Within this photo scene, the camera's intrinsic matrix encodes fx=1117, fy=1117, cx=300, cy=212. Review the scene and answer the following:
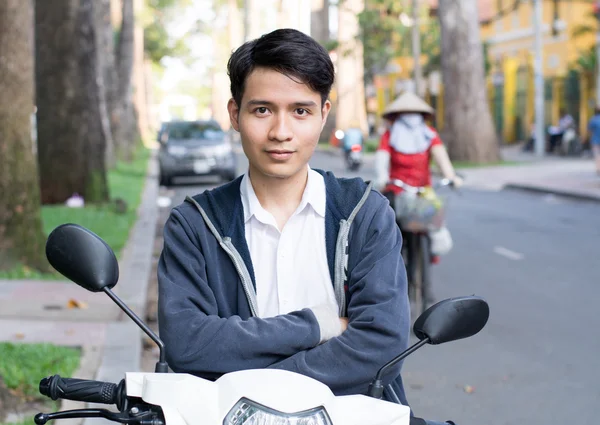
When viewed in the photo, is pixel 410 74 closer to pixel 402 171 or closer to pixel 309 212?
pixel 402 171

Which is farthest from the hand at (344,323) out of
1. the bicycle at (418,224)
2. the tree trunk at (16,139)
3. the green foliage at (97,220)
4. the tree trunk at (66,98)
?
the tree trunk at (66,98)

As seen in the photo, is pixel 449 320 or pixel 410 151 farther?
pixel 410 151

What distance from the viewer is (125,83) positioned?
3753cm

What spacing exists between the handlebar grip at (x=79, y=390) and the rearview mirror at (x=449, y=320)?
0.73 meters

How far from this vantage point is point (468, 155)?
32.6 metres

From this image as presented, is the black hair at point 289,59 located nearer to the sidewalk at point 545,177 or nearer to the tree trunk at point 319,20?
the sidewalk at point 545,177

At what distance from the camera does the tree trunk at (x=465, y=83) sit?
3225 centimetres

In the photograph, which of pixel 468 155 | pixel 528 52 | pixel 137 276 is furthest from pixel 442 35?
pixel 137 276

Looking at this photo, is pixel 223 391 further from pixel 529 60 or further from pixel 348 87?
Answer: pixel 348 87

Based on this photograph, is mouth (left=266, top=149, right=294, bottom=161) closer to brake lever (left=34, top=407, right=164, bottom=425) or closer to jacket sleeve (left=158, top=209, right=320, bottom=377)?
jacket sleeve (left=158, top=209, right=320, bottom=377)

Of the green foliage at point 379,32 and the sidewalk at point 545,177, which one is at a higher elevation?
the green foliage at point 379,32

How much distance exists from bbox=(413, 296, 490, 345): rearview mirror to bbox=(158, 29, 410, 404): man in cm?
17

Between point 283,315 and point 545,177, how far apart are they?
2473 cm

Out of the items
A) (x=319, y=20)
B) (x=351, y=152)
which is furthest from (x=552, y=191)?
(x=319, y=20)
